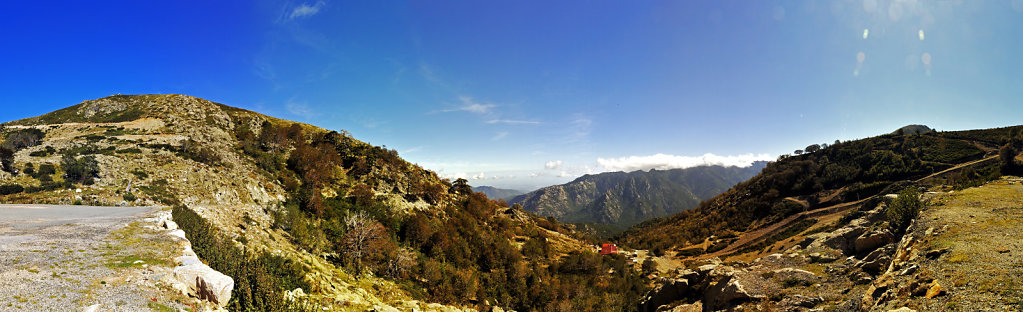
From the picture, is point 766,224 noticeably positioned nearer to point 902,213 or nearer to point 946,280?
point 902,213

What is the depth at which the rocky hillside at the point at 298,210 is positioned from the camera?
43.1ft

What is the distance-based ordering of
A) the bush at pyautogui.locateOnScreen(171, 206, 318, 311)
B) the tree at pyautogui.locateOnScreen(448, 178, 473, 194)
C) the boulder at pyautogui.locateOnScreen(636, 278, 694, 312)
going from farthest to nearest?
the tree at pyautogui.locateOnScreen(448, 178, 473, 194)
the boulder at pyautogui.locateOnScreen(636, 278, 694, 312)
the bush at pyautogui.locateOnScreen(171, 206, 318, 311)

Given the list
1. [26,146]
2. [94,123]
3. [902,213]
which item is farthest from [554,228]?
[94,123]

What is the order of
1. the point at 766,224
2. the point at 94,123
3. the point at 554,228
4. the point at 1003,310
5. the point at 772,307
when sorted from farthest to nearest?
the point at 766,224
the point at 554,228
the point at 94,123
the point at 772,307
the point at 1003,310

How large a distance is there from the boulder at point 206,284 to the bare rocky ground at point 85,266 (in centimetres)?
34

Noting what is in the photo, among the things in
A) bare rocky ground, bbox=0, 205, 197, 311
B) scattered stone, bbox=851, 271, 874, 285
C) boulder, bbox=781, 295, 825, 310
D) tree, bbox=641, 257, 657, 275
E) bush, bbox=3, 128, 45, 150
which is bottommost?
tree, bbox=641, 257, 657, 275

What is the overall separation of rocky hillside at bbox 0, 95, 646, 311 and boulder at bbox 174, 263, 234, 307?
348 mm

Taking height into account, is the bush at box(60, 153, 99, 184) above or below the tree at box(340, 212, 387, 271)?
above

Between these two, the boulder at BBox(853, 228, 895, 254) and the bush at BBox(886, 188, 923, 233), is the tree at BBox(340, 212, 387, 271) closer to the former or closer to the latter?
the boulder at BBox(853, 228, 895, 254)

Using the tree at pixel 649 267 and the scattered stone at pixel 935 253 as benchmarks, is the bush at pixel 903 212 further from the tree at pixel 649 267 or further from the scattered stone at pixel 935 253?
the tree at pixel 649 267

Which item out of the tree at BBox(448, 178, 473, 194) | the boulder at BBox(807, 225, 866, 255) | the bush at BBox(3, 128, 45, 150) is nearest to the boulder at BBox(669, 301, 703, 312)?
the boulder at BBox(807, 225, 866, 255)

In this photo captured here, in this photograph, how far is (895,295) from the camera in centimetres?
837

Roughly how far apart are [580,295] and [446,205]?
19735 millimetres

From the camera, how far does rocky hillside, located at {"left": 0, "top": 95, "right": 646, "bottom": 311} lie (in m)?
13.1
